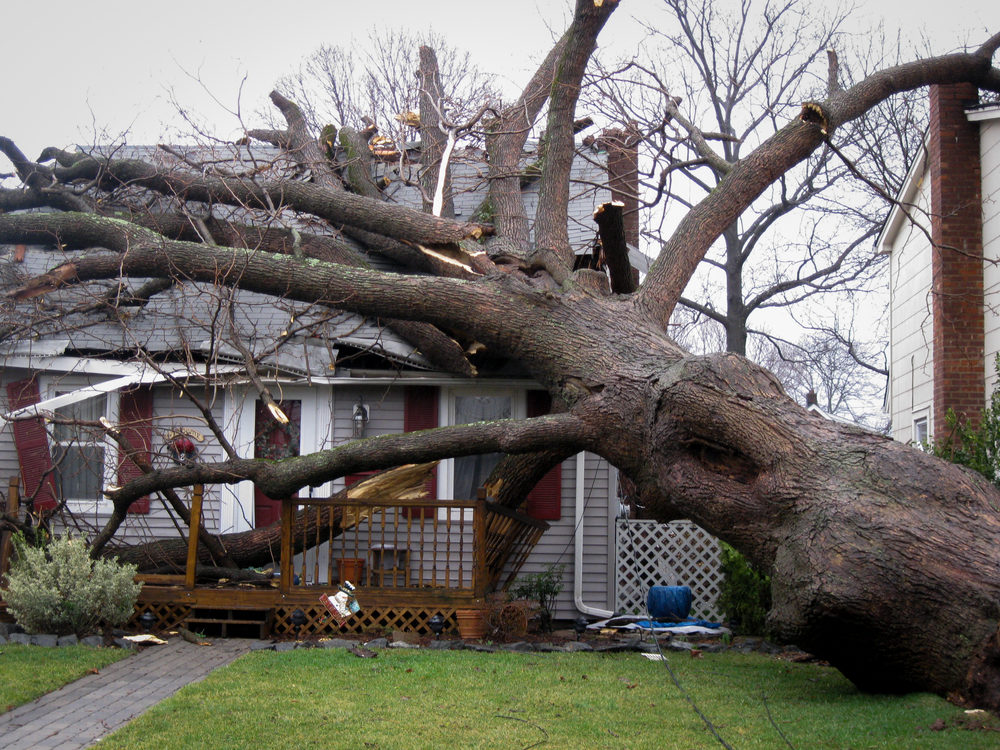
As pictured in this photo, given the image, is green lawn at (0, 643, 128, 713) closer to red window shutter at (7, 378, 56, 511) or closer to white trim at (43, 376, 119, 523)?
red window shutter at (7, 378, 56, 511)

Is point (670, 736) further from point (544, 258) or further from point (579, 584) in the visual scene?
point (579, 584)

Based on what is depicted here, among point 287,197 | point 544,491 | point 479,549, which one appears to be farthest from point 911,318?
point 287,197

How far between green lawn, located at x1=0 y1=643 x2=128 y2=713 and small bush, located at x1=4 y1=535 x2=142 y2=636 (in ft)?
1.05

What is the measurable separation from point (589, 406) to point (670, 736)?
2.94 metres

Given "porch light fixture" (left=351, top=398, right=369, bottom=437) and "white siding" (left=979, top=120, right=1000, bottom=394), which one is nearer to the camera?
"white siding" (left=979, top=120, right=1000, bottom=394)

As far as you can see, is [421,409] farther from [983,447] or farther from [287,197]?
[983,447]

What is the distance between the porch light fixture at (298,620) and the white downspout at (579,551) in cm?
347

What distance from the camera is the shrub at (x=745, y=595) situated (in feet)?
33.7

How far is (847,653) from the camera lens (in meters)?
5.94

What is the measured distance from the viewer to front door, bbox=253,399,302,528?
11320mm

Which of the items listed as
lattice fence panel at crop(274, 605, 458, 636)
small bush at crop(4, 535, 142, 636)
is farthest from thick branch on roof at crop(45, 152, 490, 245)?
small bush at crop(4, 535, 142, 636)

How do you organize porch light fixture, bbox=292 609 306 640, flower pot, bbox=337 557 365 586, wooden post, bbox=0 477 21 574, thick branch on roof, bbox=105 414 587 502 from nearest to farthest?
thick branch on roof, bbox=105 414 587 502, porch light fixture, bbox=292 609 306 640, wooden post, bbox=0 477 21 574, flower pot, bbox=337 557 365 586

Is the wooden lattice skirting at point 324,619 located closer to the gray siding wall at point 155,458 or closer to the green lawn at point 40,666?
the green lawn at point 40,666

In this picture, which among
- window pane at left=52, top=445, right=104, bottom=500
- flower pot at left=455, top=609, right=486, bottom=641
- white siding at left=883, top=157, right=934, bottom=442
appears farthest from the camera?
white siding at left=883, top=157, right=934, bottom=442
